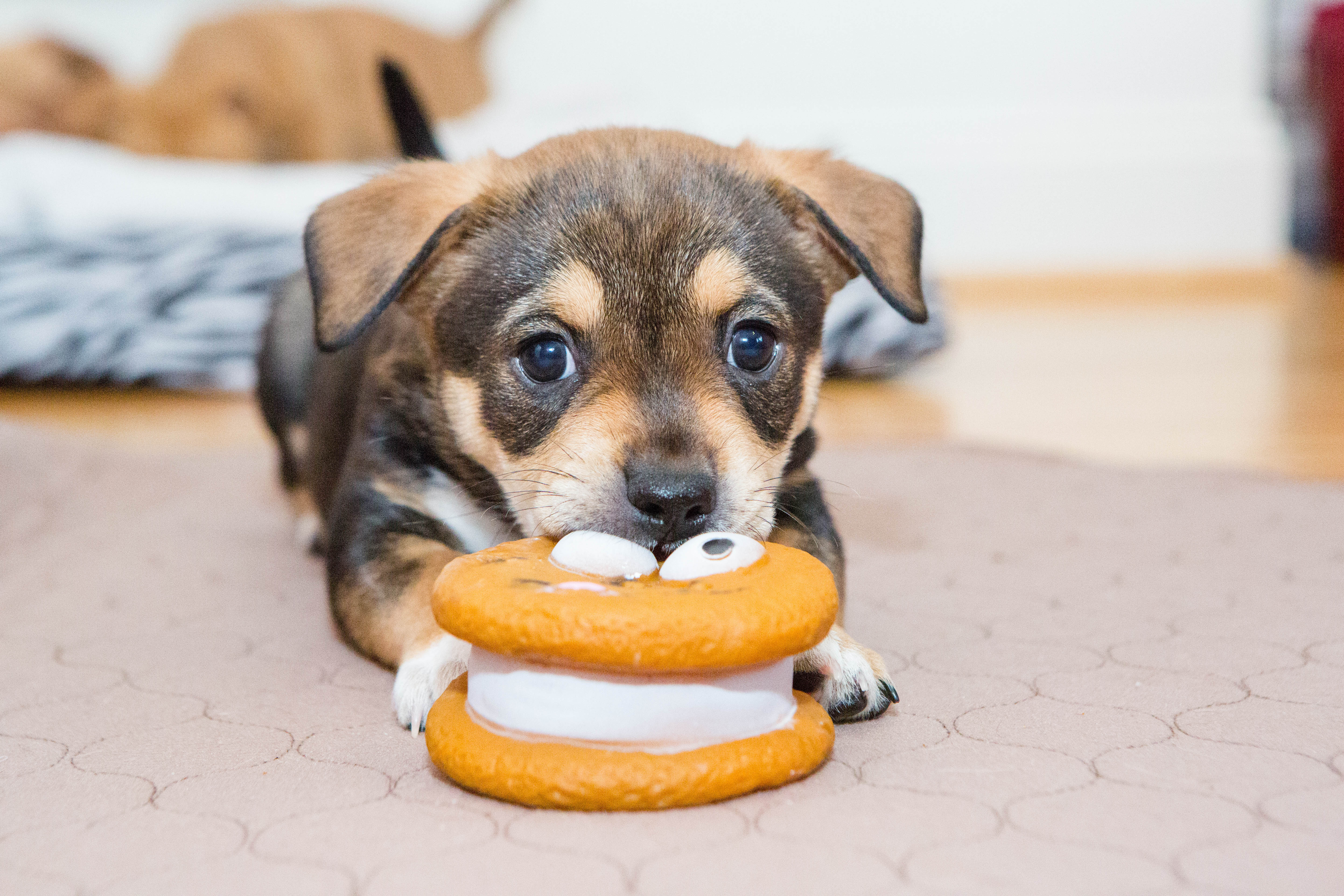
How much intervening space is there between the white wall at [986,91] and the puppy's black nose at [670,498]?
5.78 m

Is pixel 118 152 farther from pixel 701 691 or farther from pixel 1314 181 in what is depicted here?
pixel 1314 181

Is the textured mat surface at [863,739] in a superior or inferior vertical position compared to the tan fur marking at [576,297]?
inferior

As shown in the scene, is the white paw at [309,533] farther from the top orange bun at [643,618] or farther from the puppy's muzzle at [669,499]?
the top orange bun at [643,618]

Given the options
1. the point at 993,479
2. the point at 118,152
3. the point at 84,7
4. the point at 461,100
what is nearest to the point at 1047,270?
the point at 461,100

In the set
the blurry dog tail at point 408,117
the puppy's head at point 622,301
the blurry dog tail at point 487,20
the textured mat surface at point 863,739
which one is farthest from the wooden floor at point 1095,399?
the blurry dog tail at point 487,20

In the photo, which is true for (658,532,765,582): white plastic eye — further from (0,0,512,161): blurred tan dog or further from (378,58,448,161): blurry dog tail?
(0,0,512,161): blurred tan dog

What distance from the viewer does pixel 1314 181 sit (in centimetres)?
838

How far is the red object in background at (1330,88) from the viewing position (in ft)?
24.8

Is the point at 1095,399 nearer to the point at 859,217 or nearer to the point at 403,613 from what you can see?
the point at 859,217

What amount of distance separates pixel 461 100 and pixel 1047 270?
3.48 metres

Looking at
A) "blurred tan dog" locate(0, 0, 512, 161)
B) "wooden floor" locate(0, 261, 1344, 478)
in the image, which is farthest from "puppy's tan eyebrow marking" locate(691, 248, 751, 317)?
"blurred tan dog" locate(0, 0, 512, 161)

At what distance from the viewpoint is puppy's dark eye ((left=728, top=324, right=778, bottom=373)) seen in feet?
6.07

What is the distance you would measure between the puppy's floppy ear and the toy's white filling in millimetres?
746

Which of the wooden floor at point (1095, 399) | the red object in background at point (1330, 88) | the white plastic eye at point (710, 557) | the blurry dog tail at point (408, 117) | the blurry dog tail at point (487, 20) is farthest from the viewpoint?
the red object in background at point (1330, 88)
